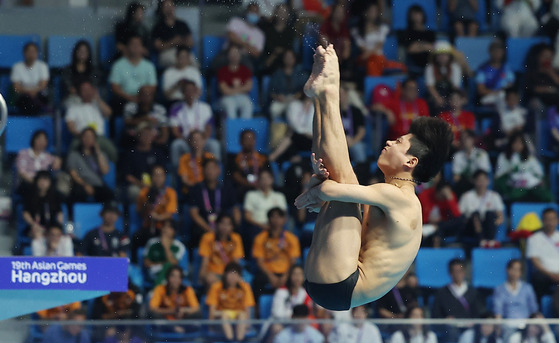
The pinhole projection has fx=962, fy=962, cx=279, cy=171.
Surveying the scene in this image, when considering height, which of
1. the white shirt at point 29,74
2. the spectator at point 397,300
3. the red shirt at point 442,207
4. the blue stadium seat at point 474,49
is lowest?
the spectator at point 397,300

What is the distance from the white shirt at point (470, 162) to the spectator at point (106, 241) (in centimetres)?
346

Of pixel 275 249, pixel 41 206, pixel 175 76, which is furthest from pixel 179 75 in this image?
pixel 275 249

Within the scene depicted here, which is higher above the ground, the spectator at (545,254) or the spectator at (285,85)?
the spectator at (285,85)

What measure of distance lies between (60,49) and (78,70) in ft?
1.23

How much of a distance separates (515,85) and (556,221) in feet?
6.53

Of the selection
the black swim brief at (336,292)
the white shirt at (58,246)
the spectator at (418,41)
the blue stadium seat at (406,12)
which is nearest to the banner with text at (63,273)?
the black swim brief at (336,292)

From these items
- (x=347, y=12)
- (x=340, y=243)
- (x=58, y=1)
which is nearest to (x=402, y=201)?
(x=340, y=243)

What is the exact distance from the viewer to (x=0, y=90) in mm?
9898

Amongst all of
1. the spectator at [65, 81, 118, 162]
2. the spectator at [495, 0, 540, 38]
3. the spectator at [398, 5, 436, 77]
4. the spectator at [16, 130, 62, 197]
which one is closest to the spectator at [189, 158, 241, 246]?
the spectator at [65, 81, 118, 162]

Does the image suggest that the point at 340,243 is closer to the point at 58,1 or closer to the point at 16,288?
the point at 16,288

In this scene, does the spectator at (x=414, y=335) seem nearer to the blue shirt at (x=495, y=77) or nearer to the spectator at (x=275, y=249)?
the spectator at (x=275, y=249)

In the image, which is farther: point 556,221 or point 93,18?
point 93,18

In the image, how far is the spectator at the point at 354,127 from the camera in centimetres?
993

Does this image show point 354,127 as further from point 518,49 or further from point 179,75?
point 518,49
